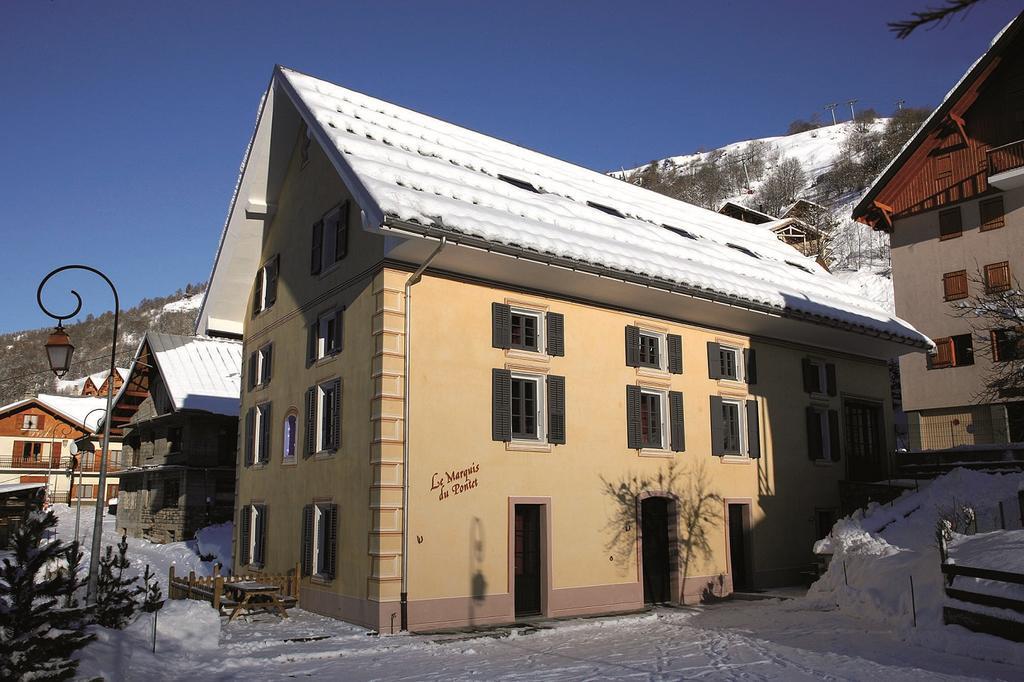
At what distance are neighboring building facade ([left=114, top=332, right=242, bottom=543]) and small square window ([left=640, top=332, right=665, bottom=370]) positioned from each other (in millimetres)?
22667

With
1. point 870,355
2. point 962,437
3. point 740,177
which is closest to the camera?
point 870,355

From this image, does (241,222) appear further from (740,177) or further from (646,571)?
(740,177)

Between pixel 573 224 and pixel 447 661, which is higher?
pixel 573 224

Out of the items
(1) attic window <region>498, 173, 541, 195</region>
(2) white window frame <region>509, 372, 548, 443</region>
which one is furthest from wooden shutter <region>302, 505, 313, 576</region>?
(1) attic window <region>498, 173, 541, 195</region>

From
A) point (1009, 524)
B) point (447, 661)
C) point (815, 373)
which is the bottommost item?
point (447, 661)

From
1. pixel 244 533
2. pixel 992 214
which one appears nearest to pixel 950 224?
pixel 992 214

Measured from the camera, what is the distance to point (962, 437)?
1350 inches

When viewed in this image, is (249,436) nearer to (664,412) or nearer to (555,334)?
(555,334)

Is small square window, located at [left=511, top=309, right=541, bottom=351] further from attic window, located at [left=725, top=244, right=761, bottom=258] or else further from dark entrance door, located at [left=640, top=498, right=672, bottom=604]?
attic window, located at [left=725, top=244, right=761, bottom=258]

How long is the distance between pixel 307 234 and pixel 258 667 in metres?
11.6

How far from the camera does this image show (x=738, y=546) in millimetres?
23516

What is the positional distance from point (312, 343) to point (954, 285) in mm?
28248

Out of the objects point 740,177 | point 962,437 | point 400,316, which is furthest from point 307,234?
point 740,177

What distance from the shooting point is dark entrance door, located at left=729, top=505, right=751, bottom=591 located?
2322 cm
